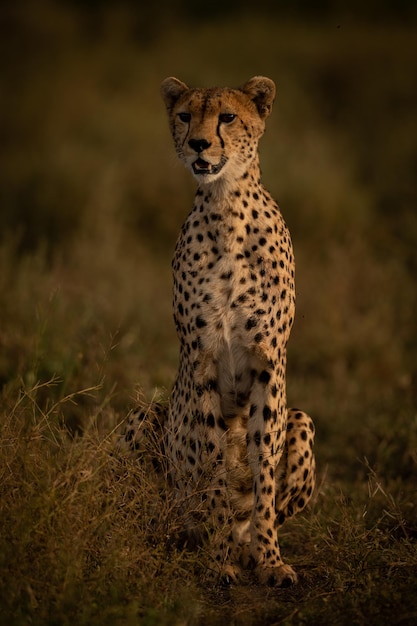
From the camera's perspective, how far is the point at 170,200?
8.01m

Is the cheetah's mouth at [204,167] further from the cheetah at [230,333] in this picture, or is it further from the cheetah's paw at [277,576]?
the cheetah's paw at [277,576]

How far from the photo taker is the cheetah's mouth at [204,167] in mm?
3289

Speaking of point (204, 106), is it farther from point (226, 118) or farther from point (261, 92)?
point (261, 92)

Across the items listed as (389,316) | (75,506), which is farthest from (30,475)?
(389,316)

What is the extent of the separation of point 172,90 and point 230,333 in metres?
0.86

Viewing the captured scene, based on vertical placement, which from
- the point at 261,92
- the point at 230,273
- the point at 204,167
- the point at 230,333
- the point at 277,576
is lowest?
the point at 277,576

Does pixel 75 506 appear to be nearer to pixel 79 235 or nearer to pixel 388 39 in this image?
pixel 79 235

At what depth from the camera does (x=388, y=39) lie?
12.9 meters

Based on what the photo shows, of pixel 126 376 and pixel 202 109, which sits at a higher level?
pixel 202 109

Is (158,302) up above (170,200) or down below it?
below

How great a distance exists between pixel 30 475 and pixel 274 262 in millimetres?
1035

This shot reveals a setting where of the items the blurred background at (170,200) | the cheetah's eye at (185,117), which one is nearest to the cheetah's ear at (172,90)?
the cheetah's eye at (185,117)

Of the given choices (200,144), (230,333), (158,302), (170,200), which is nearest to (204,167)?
(200,144)

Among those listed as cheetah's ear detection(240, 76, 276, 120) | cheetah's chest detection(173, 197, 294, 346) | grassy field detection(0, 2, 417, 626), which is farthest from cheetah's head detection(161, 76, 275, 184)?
grassy field detection(0, 2, 417, 626)
